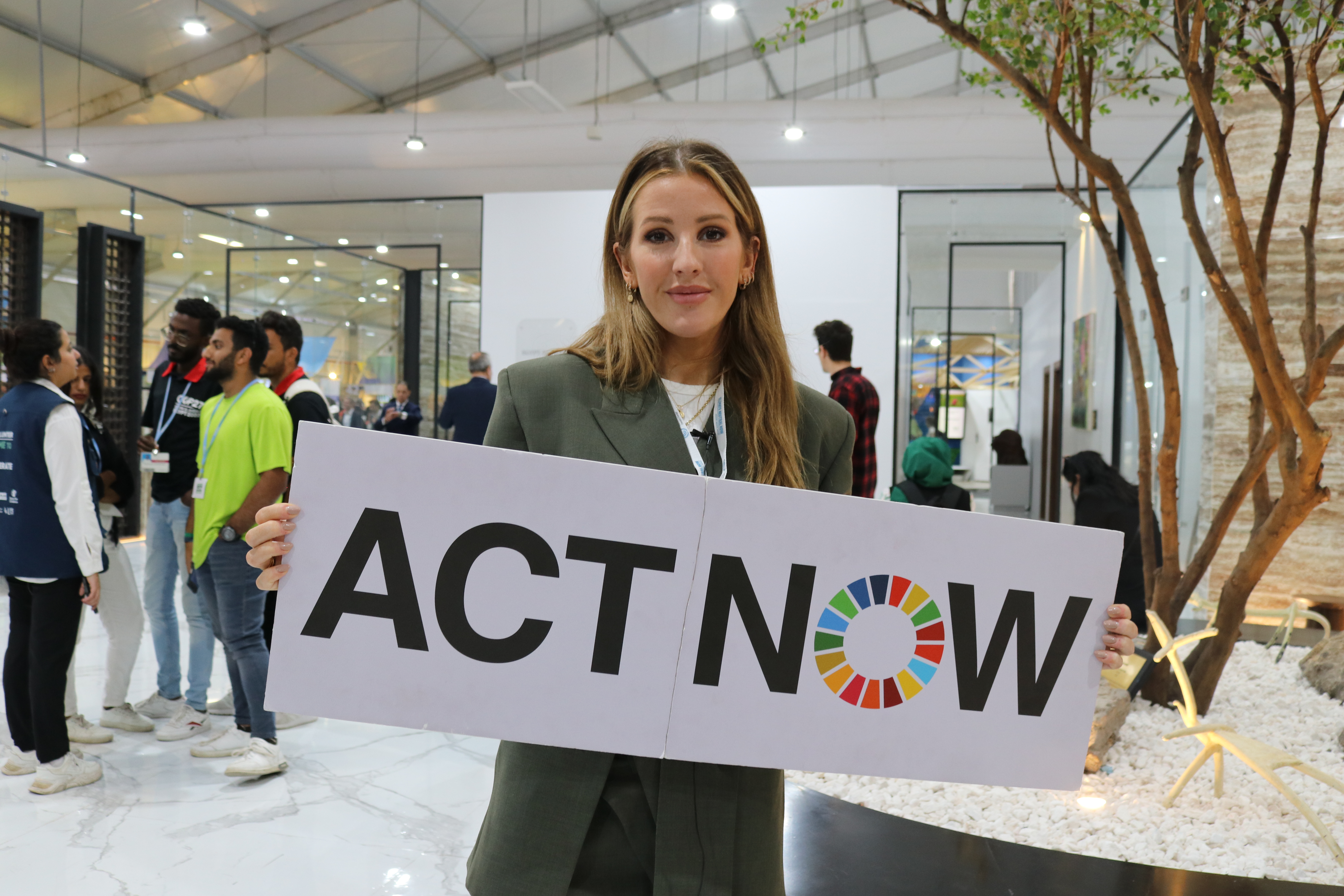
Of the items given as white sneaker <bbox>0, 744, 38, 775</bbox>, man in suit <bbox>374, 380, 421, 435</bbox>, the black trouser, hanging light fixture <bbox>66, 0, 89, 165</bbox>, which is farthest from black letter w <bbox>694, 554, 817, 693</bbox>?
hanging light fixture <bbox>66, 0, 89, 165</bbox>

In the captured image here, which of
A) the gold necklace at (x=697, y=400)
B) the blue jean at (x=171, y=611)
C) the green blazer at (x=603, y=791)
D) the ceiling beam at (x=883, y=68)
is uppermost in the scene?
the ceiling beam at (x=883, y=68)

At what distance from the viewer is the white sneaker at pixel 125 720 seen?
346 centimetres

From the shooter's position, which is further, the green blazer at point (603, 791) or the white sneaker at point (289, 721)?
the white sneaker at point (289, 721)

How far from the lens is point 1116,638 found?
115 centimetres

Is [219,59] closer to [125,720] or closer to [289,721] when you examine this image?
[125,720]

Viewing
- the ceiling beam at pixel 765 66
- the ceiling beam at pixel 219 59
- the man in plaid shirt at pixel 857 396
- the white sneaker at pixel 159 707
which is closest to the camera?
the white sneaker at pixel 159 707

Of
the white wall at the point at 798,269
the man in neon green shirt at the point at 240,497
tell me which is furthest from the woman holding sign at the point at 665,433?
the white wall at the point at 798,269

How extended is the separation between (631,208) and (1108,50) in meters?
2.62

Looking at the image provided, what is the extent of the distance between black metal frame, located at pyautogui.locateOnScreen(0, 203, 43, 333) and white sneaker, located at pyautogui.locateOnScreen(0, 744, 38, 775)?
4.85 m

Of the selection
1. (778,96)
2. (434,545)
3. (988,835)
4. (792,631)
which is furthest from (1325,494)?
(778,96)

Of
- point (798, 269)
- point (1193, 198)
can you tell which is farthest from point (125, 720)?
point (798, 269)

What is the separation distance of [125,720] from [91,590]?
0.86m

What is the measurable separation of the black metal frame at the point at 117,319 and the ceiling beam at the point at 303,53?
8.11 feet

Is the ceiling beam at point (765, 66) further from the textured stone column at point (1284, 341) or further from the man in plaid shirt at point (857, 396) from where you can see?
the man in plaid shirt at point (857, 396)
